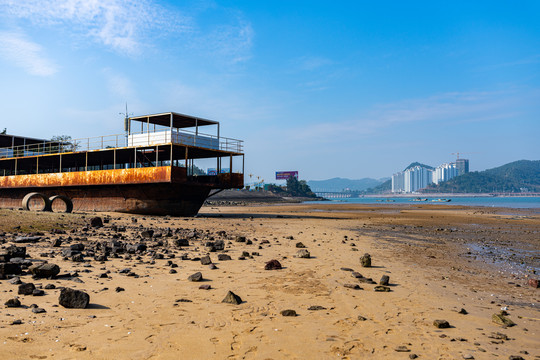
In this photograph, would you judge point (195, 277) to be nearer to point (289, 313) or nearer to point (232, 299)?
point (232, 299)

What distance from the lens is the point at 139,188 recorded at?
29.2 m

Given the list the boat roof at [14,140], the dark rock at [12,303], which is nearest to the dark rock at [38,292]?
the dark rock at [12,303]

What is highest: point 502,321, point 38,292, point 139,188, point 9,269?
point 139,188

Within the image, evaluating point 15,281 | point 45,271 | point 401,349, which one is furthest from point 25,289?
point 401,349

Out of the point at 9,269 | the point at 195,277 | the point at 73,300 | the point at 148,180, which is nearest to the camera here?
the point at 73,300

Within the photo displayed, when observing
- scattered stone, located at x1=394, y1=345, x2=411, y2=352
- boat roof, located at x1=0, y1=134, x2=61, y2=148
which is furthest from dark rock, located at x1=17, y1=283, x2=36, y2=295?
boat roof, located at x1=0, y1=134, x2=61, y2=148

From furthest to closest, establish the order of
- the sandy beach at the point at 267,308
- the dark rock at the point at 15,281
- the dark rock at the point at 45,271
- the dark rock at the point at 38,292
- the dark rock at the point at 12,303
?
1. the dark rock at the point at 45,271
2. the dark rock at the point at 15,281
3. the dark rock at the point at 38,292
4. the dark rock at the point at 12,303
5. the sandy beach at the point at 267,308

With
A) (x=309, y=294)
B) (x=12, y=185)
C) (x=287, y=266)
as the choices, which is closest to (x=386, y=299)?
(x=309, y=294)

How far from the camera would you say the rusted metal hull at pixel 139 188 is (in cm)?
2825

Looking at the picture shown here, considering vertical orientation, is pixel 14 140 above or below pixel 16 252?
above

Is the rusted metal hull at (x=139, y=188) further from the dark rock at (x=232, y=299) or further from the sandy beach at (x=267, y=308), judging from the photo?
the dark rock at (x=232, y=299)

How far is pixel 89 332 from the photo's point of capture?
4.91 metres

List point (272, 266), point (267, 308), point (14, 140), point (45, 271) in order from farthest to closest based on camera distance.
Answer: point (14, 140)
point (272, 266)
point (45, 271)
point (267, 308)

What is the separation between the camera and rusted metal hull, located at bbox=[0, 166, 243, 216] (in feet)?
92.7
